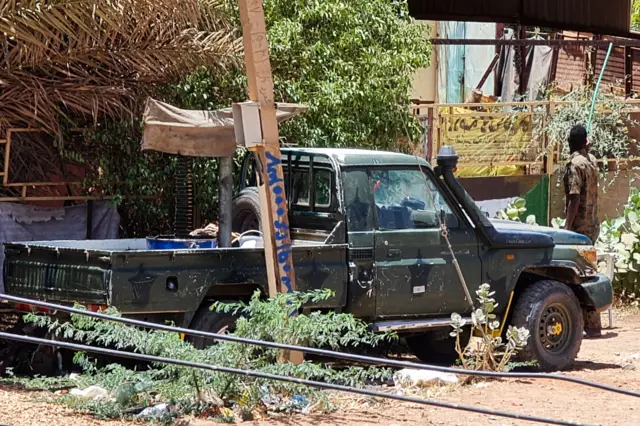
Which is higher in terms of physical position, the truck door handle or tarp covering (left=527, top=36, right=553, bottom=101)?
tarp covering (left=527, top=36, right=553, bottom=101)

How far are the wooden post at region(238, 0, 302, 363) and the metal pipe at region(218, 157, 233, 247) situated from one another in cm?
113

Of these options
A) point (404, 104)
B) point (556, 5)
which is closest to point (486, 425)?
point (404, 104)

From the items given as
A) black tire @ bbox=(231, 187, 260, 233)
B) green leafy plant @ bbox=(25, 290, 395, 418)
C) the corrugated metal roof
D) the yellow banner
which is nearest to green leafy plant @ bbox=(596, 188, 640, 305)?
the yellow banner

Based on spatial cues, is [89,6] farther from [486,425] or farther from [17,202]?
[486,425]

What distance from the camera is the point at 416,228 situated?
9039mm

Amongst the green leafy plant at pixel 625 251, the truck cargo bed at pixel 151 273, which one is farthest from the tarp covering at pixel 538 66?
the truck cargo bed at pixel 151 273

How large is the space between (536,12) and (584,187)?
7.06m

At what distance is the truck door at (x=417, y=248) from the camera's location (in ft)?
29.0

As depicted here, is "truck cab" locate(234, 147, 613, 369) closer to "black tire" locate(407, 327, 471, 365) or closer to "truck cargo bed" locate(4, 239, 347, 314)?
"black tire" locate(407, 327, 471, 365)

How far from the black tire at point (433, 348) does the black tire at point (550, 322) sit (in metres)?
0.69

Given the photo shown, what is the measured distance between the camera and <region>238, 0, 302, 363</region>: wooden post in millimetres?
8031

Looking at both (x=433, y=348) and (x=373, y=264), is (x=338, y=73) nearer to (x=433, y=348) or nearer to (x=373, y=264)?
(x=433, y=348)

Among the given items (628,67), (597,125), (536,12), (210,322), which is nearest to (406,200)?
(210,322)

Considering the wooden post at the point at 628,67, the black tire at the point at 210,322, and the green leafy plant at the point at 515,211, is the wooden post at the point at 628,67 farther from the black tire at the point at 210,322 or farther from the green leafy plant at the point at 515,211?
the black tire at the point at 210,322
